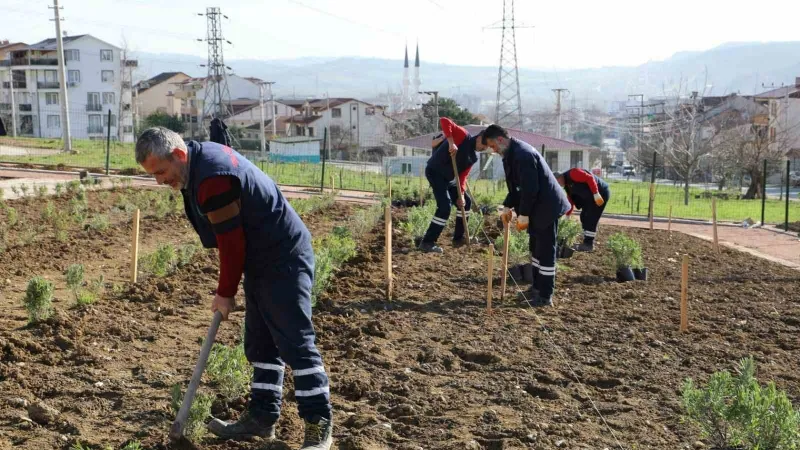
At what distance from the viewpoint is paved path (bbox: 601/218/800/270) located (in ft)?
38.9

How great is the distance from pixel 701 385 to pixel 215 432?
9.88ft

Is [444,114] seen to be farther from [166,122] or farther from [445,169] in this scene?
[445,169]

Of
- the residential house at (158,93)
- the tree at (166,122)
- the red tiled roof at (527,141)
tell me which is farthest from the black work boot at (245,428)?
the residential house at (158,93)

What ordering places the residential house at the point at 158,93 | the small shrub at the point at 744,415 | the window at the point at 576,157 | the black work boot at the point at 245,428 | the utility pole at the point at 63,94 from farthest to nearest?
the residential house at the point at 158,93 < the window at the point at 576,157 < the utility pole at the point at 63,94 < the black work boot at the point at 245,428 < the small shrub at the point at 744,415

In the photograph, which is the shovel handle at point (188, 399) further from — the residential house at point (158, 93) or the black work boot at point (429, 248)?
the residential house at point (158, 93)

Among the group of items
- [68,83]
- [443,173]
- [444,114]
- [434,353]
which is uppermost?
[68,83]

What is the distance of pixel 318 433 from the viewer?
4145 mm

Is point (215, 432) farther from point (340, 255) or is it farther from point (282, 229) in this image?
point (340, 255)

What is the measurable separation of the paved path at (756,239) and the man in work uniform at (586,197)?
249cm

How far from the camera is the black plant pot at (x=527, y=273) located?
8.63 m

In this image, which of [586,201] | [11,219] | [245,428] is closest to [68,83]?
[11,219]

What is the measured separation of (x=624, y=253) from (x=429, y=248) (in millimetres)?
2384

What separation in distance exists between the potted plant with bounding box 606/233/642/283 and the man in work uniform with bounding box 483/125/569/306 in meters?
→ 1.26

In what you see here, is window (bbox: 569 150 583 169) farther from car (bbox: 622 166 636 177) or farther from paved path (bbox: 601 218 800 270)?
paved path (bbox: 601 218 800 270)
